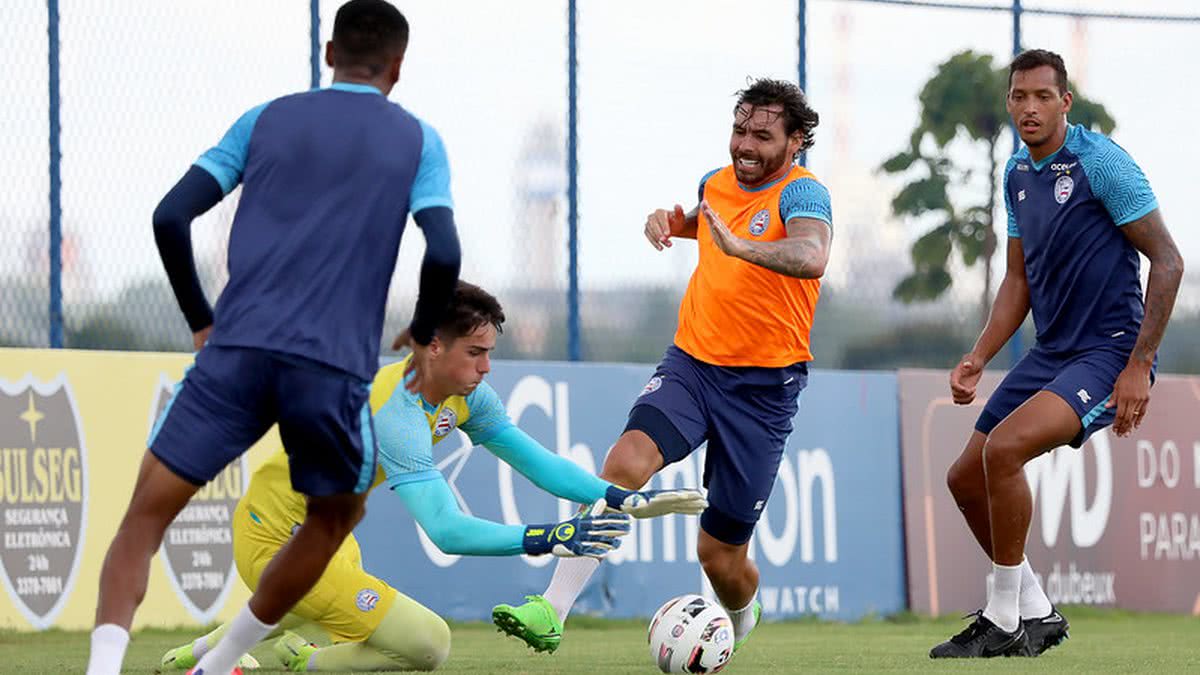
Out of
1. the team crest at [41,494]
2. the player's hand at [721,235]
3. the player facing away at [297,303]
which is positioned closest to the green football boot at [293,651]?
the player facing away at [297,303]

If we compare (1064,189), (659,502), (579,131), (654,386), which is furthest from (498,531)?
(579,131)

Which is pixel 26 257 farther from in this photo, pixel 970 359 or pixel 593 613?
pixel 970 359

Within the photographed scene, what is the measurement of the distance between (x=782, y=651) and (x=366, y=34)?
4.46m

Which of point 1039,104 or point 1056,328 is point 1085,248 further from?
point 1039,104

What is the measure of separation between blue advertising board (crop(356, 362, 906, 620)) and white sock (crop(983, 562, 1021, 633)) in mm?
3664

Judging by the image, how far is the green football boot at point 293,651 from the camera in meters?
7.22

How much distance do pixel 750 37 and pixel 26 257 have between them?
197 inches

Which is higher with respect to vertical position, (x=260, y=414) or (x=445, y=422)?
(x=260, y=414)

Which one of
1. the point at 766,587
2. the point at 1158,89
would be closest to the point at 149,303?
the point at 766,587

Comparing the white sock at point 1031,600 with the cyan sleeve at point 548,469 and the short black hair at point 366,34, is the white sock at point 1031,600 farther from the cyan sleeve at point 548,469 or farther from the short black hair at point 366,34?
the short black hair at point 366,34

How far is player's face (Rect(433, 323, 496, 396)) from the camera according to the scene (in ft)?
21.1

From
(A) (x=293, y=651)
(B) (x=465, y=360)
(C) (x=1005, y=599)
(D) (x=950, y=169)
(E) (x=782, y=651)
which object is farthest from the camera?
(D) (x=950, y=169)

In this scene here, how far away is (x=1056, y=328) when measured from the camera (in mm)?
8211

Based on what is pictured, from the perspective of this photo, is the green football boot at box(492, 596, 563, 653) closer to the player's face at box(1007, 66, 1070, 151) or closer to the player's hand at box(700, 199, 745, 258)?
the player's hand at box(700, 199, 745, 258)
